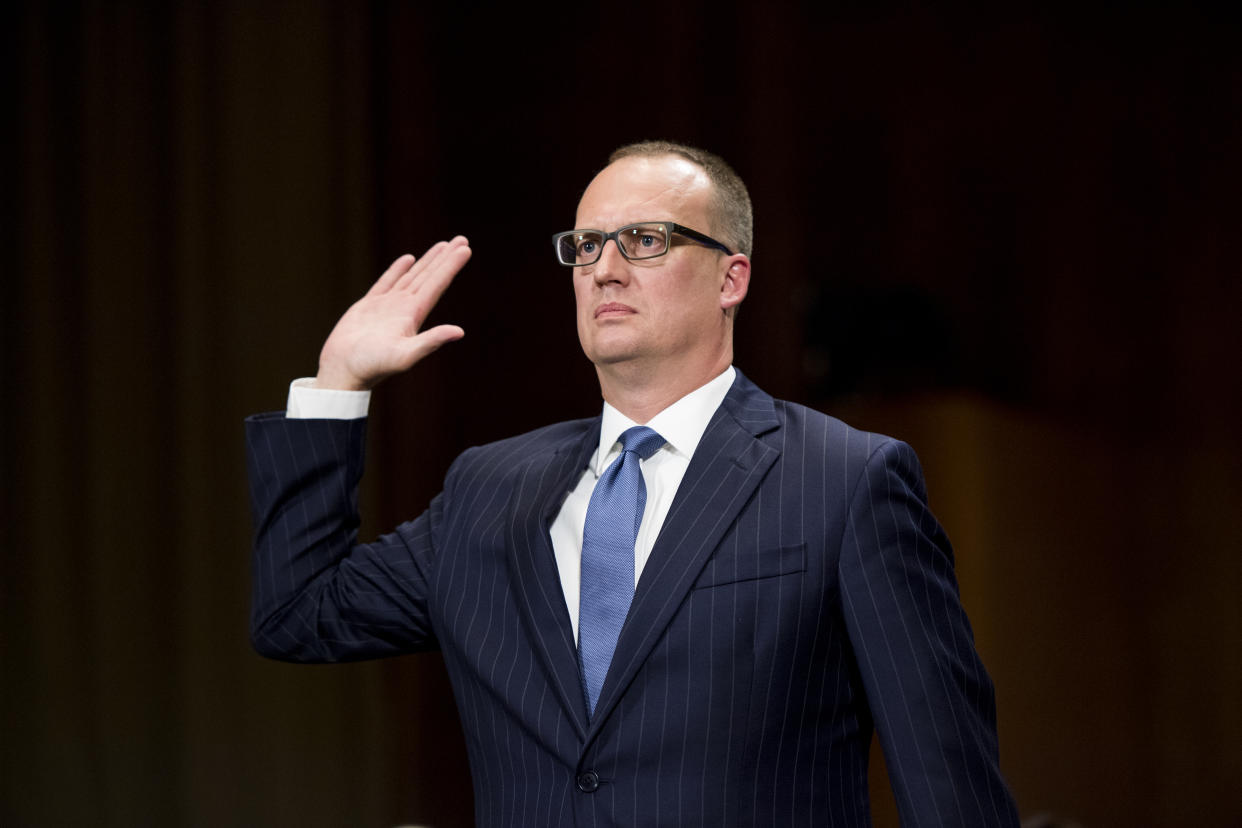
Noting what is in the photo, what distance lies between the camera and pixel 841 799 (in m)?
1.36

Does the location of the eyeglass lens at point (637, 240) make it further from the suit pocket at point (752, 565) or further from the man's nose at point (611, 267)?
the suit pocket at point (752, 565)

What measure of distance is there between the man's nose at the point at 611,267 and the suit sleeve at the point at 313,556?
1.21 ft

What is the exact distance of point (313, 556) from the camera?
5.14ft

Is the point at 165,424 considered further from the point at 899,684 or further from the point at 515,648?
the point at 899,684

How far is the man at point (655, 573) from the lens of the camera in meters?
1.29

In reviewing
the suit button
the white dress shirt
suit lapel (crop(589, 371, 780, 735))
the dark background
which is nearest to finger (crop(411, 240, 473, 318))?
the white dress shirt

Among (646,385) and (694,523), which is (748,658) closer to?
(694,523)

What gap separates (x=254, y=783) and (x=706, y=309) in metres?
1.98

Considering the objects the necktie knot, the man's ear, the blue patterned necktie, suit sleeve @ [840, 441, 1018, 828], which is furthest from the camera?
the man's ear

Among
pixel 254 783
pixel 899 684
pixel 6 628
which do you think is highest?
pixel 899 684

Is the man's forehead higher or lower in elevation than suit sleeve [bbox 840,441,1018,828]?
higher

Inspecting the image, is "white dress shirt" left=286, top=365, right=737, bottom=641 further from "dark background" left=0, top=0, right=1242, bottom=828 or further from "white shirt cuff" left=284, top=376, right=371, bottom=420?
"dark background" left=0, top=0, right=1242, bottom=828

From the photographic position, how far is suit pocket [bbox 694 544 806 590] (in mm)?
1332

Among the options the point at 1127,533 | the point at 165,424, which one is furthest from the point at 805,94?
the point at 165,424
